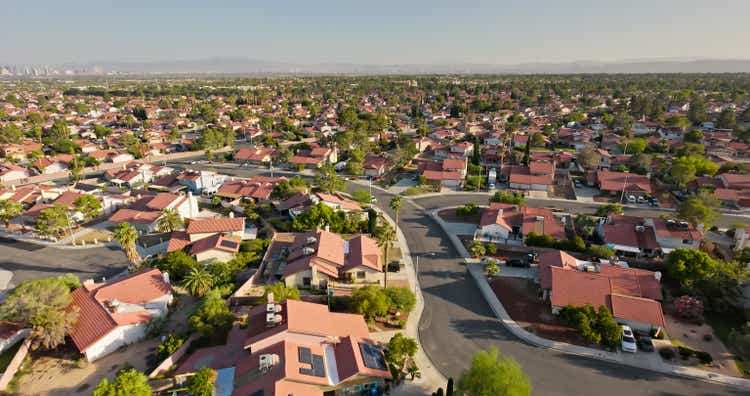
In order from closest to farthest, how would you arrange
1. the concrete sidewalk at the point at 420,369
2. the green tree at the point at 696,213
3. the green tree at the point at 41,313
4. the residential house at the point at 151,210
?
the concrete sidewalk at the point at 420,369 < the green tree at the point at 41,313 < the green tree at the point at 696,213 < the residential house at the point at 151,210

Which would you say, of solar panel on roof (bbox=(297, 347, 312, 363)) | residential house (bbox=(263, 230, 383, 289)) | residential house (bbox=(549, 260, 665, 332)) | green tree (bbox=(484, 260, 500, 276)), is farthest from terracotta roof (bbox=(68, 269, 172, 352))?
residential house (bbox=(549, 260, 665, 332))

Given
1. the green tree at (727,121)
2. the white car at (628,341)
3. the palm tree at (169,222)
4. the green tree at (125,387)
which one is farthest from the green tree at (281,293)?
the green tree at (727,121)

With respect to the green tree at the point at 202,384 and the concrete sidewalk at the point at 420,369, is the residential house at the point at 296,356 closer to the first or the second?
the green tree at the point at 202,384

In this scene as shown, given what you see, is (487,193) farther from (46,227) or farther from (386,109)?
(386,109)

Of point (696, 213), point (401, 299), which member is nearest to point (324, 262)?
point (401, 299)

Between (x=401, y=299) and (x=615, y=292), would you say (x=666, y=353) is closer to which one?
(x=615, y=292)

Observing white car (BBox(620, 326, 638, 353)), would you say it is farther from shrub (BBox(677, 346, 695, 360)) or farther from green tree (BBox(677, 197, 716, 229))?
green tree (BBox(677, 197, 716, 229))

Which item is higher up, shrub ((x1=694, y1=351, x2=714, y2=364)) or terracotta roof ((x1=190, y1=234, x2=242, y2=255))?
terracotta roof ((x1=190, y1=234, x2=242, y2=255))
